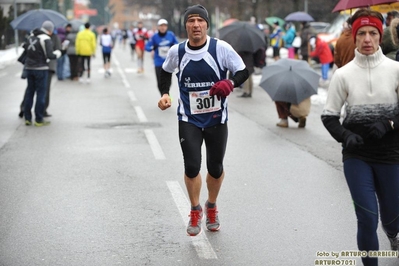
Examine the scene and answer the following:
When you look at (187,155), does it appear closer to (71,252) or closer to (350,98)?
(71,252)

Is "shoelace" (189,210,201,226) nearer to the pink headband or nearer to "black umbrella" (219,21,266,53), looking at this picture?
the pink headband

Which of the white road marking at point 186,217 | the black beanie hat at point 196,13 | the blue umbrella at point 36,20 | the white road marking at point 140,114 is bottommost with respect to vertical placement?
the white road marking at point 140,114

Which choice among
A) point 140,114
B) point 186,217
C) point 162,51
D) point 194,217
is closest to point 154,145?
point 140,114

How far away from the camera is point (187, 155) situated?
6.37 m

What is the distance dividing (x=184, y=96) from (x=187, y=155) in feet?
1.53

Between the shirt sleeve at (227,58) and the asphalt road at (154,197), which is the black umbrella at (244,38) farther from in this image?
the shirt sleeve at (227,58)

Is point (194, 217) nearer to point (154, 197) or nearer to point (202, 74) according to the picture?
point (202, 74)

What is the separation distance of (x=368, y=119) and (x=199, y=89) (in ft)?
5.58

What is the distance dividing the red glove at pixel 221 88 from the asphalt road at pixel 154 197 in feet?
3.89

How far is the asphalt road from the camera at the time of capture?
20.0 ft

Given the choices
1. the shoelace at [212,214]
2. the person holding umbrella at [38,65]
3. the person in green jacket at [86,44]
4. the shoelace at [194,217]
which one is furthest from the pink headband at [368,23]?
the person in green jacket at [86,44]

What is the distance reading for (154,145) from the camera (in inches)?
459

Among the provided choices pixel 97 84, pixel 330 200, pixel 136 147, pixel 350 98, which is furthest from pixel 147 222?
pixel 97 84

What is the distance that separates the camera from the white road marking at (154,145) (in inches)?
421
